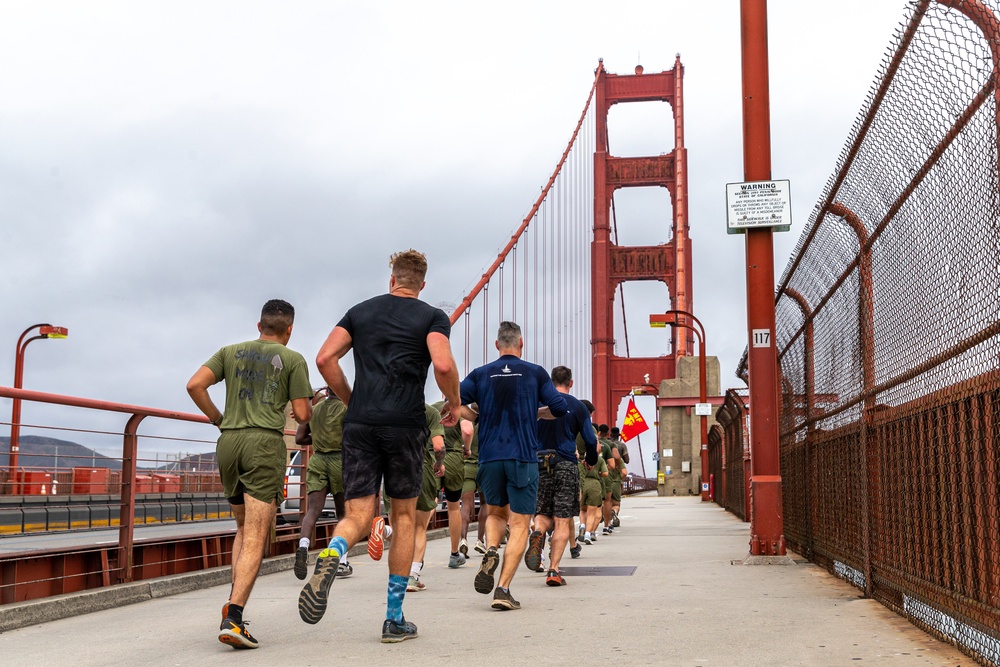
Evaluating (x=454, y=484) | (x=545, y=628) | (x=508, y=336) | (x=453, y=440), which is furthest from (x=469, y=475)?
(x=545, y=628)

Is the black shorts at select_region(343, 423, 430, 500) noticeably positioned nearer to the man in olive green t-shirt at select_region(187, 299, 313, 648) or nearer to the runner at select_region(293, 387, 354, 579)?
the man in olive green t-shirt at select_region(187, 299, 313, 648)

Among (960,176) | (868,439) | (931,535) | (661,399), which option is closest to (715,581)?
(868,439)

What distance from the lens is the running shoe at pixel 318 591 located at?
14.3 feet

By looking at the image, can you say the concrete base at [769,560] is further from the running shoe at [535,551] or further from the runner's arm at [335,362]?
the runner's arm at [335,362]

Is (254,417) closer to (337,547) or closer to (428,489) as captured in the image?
(337,547)

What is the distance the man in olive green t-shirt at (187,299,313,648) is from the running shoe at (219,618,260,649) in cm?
22

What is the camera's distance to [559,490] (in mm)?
7887

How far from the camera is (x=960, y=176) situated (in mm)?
3760

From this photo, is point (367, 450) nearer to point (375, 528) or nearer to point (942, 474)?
point (375, 528)

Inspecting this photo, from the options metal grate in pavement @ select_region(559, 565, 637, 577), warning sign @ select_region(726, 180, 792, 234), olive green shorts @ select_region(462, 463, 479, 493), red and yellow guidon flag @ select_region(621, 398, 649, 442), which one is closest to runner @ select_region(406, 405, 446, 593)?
metal grate in pavement @ select_region(559, 565, 637, 577)

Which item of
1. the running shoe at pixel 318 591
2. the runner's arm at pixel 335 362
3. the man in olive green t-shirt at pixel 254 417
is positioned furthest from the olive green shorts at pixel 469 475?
the running shoe at pixel 318 591

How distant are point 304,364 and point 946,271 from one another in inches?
110

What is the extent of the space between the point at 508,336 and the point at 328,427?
2526 millimetres

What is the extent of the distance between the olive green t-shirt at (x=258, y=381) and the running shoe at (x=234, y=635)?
2.87 feet
